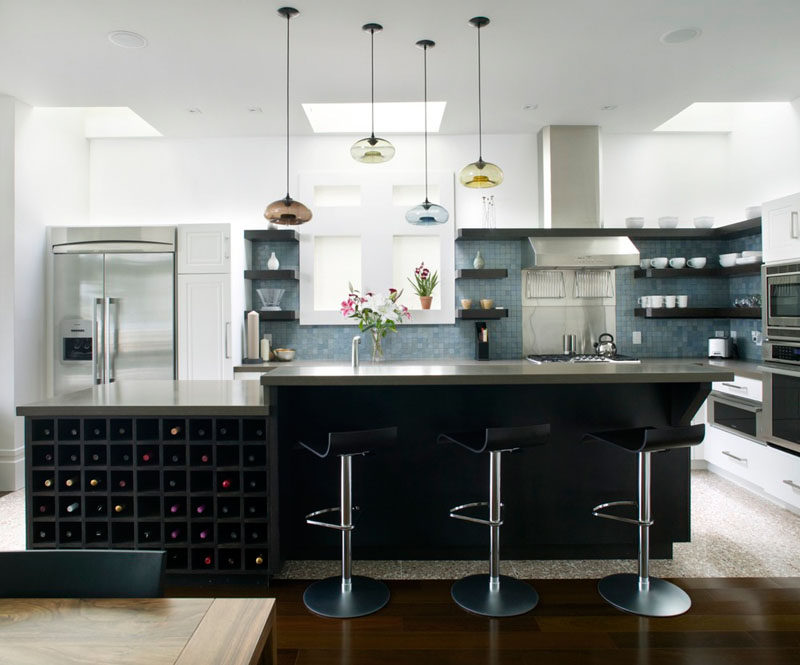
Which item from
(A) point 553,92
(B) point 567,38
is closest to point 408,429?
(B) point 567,38

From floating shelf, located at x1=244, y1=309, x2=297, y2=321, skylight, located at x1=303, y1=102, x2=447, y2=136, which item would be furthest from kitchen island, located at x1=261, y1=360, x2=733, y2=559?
skylight, located at x1=303, y1=102, x2=447, y2=136

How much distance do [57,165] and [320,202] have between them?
7.59ft

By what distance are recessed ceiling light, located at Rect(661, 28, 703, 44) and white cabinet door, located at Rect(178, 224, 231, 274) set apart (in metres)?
3.51

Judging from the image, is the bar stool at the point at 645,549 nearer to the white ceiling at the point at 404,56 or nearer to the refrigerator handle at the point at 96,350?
the white ceiling at the point at 404,56

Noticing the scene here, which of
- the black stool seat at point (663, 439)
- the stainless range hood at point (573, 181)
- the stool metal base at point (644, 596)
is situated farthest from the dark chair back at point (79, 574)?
the stainless range hood at point (573, 181)

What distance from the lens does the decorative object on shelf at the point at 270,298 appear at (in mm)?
5270

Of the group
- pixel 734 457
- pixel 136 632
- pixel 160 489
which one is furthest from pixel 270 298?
pixel 136 632

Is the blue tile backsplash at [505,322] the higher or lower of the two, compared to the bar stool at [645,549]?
higher

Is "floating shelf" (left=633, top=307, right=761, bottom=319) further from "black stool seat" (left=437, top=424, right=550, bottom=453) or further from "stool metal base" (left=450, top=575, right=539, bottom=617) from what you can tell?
"stool metal base" (left=450, top=575, right=539, bottom=617)

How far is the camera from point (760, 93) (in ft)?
14.4

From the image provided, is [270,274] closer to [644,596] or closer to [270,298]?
[270,298]

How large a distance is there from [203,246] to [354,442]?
298 centimetres

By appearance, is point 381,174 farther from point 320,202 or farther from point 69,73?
point 69,73

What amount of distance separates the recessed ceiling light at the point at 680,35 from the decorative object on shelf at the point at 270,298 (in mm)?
3552
